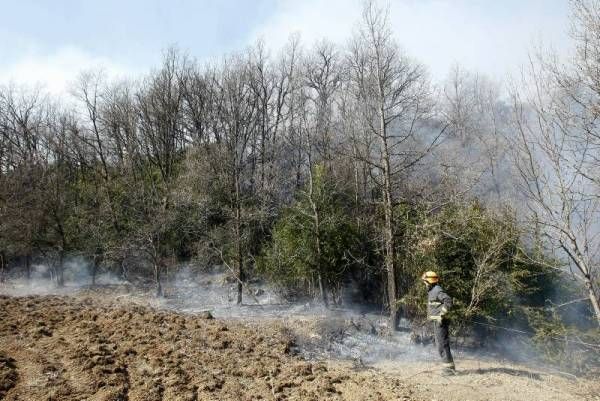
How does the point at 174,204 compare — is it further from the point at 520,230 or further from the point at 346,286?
the point at 520,230

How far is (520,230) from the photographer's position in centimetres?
1016

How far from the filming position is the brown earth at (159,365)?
278 inches

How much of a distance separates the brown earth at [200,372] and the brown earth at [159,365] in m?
0.02

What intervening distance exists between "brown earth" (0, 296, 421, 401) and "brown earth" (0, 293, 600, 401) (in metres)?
0.02

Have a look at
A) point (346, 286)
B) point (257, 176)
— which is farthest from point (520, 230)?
point (257, 176)

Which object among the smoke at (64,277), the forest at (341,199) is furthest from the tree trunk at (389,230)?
the smoke at (64,277)

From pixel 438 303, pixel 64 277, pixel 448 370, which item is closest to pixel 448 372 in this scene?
pixel 448 370

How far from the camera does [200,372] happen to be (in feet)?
26.2

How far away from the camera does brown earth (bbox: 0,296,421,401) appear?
706 centimetres

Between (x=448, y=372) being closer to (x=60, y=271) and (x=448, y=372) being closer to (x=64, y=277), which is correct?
(x=60, y=271)

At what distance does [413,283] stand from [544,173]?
618cm

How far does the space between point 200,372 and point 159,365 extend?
86cm

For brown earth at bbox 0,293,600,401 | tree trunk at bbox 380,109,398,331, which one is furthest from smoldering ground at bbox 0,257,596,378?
brown earth at bbox 0,293,600,401

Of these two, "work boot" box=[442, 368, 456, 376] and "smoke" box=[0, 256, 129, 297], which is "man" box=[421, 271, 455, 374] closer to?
"work boot" box=[442, 368, 456, 376]
